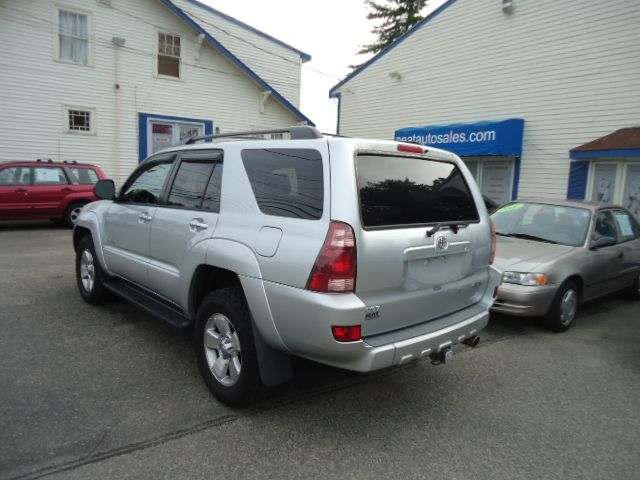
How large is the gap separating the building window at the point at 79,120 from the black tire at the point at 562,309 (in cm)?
1523

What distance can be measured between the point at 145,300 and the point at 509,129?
11363mm

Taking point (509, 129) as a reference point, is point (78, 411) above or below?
below

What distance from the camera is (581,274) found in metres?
5.41

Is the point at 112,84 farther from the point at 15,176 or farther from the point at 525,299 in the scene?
the point at 525,299

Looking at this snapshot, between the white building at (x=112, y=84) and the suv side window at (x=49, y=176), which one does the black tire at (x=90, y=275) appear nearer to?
the suv side window at (x=49, y=176)

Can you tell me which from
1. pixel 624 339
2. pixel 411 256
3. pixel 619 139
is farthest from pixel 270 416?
pixel 619 139

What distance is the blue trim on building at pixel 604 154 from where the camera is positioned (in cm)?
966

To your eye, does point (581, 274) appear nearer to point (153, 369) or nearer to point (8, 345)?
point (153, 369)

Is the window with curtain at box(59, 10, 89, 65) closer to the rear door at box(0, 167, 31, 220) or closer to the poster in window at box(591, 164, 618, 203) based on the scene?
the rear door at box(0, 167, 31, 220)

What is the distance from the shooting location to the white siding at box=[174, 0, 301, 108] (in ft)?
68.0

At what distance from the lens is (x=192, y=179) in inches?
147

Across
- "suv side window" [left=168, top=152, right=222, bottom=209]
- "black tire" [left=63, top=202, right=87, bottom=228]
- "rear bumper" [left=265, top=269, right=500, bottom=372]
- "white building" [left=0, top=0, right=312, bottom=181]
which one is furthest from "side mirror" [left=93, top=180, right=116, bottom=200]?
"white building" [left=0, top=0, right=312, bottom=181]

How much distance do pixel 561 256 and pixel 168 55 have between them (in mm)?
15877

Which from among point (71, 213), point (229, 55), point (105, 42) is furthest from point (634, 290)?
point (105, 42)
